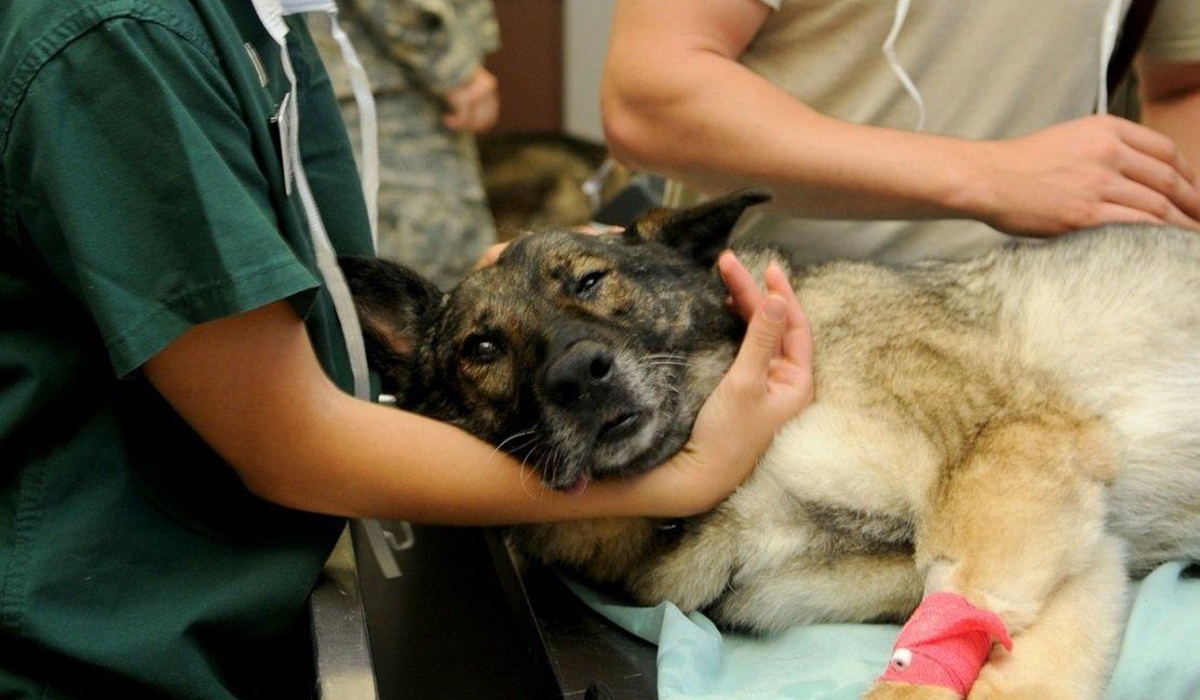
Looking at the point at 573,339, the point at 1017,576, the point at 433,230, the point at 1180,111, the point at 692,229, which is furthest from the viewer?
the point at 433,230

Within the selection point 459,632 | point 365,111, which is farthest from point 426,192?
point 459,632

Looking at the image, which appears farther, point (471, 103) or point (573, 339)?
point (471, 103)

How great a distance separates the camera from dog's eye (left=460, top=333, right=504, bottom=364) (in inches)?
62.8

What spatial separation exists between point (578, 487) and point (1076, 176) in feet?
3.02

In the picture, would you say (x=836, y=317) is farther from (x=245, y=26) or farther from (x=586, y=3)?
(x=586, y=3)

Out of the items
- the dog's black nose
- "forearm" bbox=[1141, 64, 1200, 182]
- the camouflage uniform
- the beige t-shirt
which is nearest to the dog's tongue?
the dog's black nose

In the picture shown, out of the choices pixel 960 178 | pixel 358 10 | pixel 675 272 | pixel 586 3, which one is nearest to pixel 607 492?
pixel 675 272

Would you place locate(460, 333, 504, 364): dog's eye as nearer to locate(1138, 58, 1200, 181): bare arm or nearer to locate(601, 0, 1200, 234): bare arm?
locate(601, 0, 1200, 234): bare arm

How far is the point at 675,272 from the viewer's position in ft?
5.56

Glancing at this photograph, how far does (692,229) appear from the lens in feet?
5.69

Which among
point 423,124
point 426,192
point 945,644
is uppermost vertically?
point 945,644

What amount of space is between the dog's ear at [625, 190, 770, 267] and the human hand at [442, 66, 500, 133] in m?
1.58

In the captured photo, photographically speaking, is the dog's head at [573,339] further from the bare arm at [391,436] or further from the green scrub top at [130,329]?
the green scrub top at [130,329]

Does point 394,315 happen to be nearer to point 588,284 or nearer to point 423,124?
point 588,284
